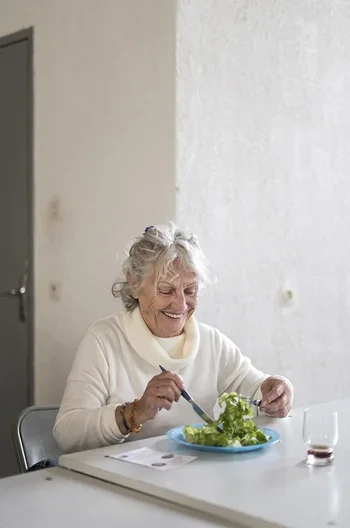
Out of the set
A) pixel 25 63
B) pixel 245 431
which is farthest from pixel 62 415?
pixel 25 63

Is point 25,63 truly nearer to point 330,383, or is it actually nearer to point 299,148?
point 299,148

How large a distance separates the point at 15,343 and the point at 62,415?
147 cm

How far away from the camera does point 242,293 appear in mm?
2998

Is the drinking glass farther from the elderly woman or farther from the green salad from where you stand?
the elderly woman

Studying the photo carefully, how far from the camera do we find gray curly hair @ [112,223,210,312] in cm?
222

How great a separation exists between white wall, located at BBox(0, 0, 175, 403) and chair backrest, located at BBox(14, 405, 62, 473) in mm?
808

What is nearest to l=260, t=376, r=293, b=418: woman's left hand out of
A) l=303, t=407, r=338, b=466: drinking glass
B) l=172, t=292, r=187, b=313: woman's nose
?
l=172, t=292, r=187, b=313: woman's nose

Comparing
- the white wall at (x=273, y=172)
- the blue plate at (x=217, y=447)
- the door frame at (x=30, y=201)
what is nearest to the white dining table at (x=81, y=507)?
the blue plate at (x=217, y=447)

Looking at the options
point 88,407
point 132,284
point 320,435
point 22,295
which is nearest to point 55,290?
point 22,295

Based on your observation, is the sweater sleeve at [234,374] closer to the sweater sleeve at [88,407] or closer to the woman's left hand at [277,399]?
the woman's left hand at [277,399]

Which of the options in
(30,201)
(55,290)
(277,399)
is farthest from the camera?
(30,201)

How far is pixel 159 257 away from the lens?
2221mm

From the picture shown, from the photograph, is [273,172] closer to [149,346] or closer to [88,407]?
[149,346]

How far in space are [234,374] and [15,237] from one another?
1484 millimetres
